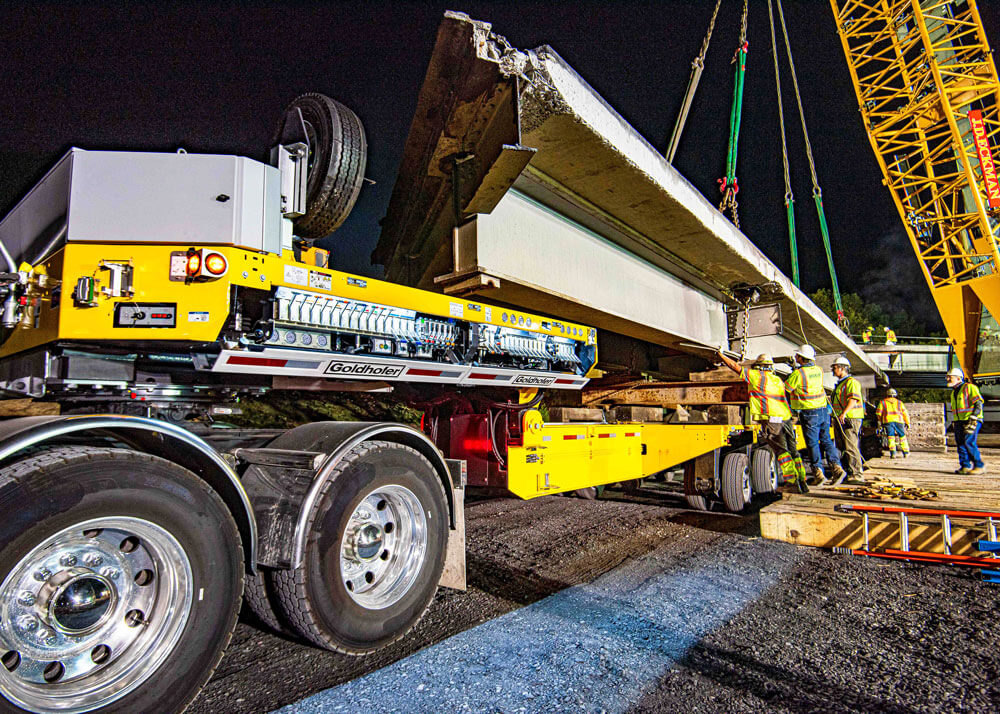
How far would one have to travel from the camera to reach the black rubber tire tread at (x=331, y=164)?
3650 millimetres

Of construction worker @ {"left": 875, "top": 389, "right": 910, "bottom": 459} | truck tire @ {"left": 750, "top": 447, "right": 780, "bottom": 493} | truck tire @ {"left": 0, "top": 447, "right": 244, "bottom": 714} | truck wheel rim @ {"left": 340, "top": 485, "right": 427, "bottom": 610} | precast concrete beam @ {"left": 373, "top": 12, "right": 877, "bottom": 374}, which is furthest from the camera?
construction worker @ {"left": 875, "top": 389, "right": 910, "bottom": 459}

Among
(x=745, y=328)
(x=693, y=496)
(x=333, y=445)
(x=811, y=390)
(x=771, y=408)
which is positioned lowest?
(x=693, y=496)

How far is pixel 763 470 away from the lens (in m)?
8.28

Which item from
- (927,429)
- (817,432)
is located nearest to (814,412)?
(817,432)

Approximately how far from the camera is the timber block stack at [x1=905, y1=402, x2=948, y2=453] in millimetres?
17686

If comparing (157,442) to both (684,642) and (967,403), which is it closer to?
(684,642)

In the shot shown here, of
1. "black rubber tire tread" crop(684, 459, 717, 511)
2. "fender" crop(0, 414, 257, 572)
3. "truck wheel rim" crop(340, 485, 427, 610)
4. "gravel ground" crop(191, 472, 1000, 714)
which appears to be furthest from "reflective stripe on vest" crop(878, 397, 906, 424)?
"fender" crop(0, 414, 257, 572)

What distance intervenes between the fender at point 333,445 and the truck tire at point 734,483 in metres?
4.82

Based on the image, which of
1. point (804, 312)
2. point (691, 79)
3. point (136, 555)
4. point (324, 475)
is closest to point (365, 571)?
point (324, 475)

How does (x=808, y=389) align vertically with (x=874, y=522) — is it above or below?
above

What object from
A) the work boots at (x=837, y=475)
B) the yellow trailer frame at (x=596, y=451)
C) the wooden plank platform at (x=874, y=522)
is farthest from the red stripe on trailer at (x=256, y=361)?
the work boots at (x=837, y=475)

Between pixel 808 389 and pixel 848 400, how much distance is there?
2241 millimetres

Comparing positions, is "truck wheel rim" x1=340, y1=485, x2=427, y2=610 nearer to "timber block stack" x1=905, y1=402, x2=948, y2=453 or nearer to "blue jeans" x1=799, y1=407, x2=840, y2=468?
"blue jeans" x1=799, y1=407, x2=840, y2=468

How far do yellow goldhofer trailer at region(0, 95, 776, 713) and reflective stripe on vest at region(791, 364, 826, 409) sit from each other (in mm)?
5630
